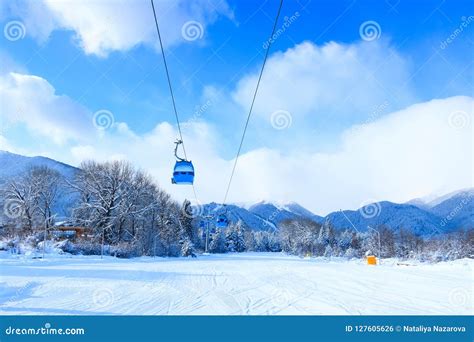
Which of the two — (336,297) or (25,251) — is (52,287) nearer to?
(336,297)

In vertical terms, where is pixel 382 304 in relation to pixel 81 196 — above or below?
below

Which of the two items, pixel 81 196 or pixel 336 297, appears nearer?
pixel 336 297

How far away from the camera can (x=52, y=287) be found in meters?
9.86

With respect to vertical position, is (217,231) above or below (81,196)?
below

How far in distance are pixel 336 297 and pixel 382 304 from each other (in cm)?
133

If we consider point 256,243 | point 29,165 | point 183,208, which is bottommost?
point 256,243

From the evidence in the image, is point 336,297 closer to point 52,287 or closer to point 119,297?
point 119,297

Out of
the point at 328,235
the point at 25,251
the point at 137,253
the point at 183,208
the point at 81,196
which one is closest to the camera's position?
the point at 25,251
